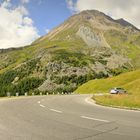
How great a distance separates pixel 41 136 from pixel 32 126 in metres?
3.13

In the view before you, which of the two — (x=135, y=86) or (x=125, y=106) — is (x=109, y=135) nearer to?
(x=125, y=106)

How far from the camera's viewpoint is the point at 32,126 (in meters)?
16.6

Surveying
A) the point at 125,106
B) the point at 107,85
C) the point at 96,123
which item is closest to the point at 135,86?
the point at 107,85

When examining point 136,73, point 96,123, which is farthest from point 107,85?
point 96,123

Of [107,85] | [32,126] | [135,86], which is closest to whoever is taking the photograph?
[32,126]

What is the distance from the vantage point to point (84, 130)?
15070 mm

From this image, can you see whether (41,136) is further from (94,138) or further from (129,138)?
(129,138)

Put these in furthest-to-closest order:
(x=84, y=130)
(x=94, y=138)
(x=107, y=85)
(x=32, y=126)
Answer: (x=107, y=85)
(x=32, y=126)
(x=84, y=130)
(x=94, y=138)

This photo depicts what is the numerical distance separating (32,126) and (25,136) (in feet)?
9.80

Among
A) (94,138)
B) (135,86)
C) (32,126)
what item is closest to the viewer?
(94,138)

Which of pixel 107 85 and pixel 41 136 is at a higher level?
pixel 107 85

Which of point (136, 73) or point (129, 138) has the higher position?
point (136, 73)

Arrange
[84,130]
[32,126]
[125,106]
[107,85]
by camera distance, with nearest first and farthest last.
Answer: [84,130]
[32,126]
[125,106]
[107,85]

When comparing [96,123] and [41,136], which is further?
[96,123]
